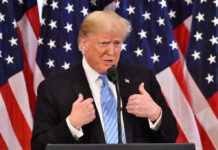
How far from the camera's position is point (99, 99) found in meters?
2.31

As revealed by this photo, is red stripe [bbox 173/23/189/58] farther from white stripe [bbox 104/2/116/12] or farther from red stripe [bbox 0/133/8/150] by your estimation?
red stripe [bbox 0/133/8/150]

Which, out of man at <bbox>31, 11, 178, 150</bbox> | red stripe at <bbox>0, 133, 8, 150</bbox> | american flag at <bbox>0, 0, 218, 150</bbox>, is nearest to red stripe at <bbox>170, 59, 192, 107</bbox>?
american flag at <bbox>0, 0, 218, 150</bbox>

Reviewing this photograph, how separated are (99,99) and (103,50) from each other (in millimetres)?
280

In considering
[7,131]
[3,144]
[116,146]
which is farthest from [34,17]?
[116,146]

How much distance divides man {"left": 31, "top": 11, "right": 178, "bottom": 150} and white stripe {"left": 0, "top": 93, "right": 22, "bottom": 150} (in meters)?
1.10

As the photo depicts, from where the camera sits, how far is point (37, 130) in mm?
2180

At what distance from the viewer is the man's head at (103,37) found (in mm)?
2297

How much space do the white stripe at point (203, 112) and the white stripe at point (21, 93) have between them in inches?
54.4

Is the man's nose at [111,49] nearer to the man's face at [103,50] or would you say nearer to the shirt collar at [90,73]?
the man's face at [103,50]

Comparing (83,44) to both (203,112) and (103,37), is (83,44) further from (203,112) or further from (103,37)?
(203,112)

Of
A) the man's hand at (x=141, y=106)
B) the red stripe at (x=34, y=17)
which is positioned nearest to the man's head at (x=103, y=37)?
the man's hand at (x=141, y=106)

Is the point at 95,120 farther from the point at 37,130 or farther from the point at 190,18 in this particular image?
the point at 190,18

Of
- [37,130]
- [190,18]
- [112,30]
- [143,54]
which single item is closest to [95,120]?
[37,130]

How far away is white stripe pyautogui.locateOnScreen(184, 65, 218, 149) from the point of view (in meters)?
3.42
